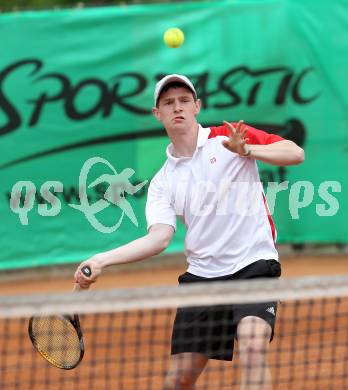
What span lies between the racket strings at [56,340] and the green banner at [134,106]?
3.56m

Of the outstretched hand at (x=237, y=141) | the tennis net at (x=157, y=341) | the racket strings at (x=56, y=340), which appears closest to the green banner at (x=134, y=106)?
the tennis net at (x=157, y=341)

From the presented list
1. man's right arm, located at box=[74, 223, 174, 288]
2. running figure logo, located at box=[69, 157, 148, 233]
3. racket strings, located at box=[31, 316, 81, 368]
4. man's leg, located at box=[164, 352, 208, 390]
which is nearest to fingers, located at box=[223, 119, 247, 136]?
man's right arm, located at box=[74, 223, 174, 288]

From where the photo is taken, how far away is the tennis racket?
4.16 m

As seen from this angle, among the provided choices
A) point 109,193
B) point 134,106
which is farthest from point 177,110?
point 134,106

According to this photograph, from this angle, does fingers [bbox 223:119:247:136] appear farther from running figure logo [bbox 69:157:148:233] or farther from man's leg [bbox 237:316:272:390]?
running figure logo [bbox 69:157:148:233]

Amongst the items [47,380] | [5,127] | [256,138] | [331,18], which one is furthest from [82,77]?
[256,138]

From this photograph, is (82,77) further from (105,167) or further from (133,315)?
(133,315)

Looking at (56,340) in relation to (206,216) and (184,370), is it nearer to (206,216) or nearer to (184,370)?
(184,370)

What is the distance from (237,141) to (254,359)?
2.76ft

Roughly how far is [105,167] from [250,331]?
13.9ft

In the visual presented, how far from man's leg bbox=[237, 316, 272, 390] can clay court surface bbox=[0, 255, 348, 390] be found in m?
0.67

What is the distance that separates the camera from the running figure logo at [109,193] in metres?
7.87

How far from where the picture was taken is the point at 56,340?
13.9 ft

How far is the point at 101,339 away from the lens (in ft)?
19.5
